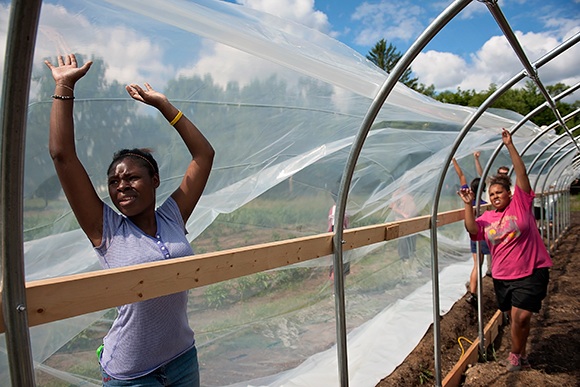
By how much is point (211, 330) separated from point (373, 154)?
187cm

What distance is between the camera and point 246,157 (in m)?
2.45

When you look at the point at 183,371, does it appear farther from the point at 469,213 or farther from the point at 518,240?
the point at 518,240

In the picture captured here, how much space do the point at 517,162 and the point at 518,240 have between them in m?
0.60

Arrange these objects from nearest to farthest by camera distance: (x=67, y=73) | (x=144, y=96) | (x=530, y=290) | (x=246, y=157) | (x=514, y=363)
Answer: (x=67, y=73), (x=144, y=96), (x=246, y=157), (x=530, y=290), (x=514, y=363)

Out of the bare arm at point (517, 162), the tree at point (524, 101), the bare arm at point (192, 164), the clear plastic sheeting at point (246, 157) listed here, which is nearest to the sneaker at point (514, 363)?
the clear plastic sheeting at point (246, 157)

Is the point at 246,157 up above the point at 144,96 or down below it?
below

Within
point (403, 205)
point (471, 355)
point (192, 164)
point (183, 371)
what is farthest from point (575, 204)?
point (183, 371)

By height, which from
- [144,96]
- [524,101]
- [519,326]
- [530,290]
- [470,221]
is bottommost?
[519,326]

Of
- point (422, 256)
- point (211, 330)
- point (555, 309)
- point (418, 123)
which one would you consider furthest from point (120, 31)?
point (555, 309)

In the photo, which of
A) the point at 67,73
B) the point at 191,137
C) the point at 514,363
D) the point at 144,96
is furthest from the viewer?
the point at 514,363

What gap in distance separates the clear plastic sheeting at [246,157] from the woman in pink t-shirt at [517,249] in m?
0.69

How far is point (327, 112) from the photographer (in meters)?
2.67

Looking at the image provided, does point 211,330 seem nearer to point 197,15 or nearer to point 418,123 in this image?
point 197,15

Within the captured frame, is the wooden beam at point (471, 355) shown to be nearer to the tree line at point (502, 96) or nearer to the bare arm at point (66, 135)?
the bare arm at point (66, 135)
